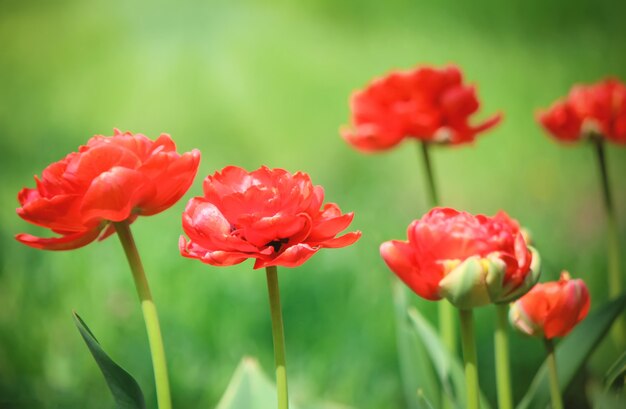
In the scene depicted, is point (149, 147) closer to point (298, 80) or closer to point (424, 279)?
point (424, 279)

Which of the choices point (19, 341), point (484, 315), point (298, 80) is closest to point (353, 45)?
point (298, 80)

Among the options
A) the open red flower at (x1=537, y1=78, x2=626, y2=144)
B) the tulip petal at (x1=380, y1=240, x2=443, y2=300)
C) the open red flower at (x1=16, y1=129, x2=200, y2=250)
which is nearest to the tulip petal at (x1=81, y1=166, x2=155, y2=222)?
the open red flower at (x1=16, y1=129, x2=200, y2=250)

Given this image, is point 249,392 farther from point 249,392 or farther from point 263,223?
point 263,223

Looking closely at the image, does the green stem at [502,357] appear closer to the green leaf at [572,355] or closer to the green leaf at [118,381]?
the green leaf at [572,355]

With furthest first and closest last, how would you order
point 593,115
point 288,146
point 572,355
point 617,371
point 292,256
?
point 288,146, point 593,115, point 572,355, point 617,371, point 292,256

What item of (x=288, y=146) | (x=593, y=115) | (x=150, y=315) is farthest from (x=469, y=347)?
(x=288, y=146)

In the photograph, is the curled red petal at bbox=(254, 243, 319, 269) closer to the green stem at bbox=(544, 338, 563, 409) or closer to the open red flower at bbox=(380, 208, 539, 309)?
the open red flower at bbox=(380, 208, 539, 309)
